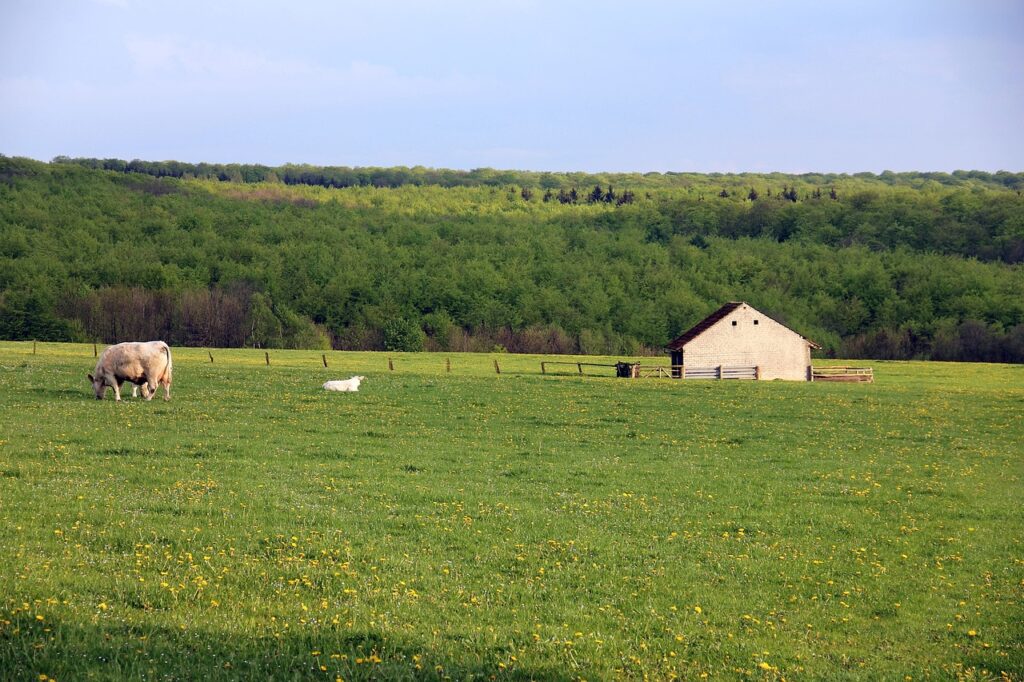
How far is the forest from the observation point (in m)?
120

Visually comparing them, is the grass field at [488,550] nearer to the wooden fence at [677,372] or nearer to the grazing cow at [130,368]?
the grazing cow at [130,368]

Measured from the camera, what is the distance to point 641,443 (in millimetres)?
28438

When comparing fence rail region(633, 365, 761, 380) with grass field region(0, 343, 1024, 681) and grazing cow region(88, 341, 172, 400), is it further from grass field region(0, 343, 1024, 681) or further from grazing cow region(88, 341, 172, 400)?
grazing cow region(88, 341, 172, 400)

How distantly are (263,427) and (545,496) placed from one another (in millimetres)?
11198

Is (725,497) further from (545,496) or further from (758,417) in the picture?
(758,417)

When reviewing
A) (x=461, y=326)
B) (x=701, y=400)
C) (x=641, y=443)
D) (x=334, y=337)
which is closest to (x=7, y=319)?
(x=334, y=337)

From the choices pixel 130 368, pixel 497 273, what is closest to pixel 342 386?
pixel 130 368

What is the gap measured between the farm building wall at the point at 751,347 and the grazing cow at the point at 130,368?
4194cm

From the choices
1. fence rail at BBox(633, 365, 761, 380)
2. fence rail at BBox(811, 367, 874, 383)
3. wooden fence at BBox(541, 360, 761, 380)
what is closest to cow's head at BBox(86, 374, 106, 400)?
wooden fence at BBox(541, 360, 761, 380)

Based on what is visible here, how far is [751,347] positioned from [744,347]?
0.52 meters

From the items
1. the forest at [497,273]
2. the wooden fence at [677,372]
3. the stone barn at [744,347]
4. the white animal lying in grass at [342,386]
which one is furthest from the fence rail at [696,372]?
the forest at [497,273]

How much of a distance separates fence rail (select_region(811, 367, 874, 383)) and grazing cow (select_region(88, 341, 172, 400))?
154ft

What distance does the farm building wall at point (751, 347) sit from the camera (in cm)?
6900

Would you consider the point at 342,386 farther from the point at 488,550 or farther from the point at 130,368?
the point at 488,550
